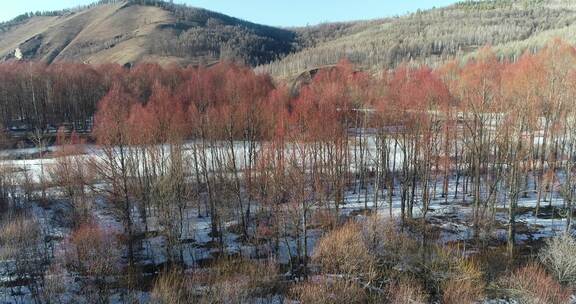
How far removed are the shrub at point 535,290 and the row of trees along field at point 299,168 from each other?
14.7 ft

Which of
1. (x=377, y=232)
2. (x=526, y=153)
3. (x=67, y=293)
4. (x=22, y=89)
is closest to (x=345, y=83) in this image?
(x=526, y=153)

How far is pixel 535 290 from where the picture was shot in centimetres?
2083

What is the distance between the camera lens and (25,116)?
82.6 metres

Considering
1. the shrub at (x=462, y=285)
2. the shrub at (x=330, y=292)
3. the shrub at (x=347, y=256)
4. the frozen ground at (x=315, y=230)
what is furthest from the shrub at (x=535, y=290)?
the frozen ground at (x=315, y=230)

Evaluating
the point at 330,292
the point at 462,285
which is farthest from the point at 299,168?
the point at 462,285

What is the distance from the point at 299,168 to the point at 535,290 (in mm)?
18986

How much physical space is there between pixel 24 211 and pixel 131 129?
1331cm

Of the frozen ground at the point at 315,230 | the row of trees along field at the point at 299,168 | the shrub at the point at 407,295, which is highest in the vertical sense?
→ the row of trees along field at the point at 299,168

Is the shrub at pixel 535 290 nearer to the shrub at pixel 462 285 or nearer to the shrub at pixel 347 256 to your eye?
the shrub at pixel 462 285

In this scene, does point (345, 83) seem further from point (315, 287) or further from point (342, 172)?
point (315, 287)

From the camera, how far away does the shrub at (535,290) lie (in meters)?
20.4

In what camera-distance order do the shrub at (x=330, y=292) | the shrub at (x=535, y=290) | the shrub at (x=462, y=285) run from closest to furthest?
1. the shrub at (x=535, y=290)
2. the shrub at (x=462, y=285)
3. the shrub at (x=330, y=292)

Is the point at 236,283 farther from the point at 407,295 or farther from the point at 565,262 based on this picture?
the point at 565,262

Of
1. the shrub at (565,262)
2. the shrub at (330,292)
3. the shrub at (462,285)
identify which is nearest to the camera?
the shrub at (462,285)
